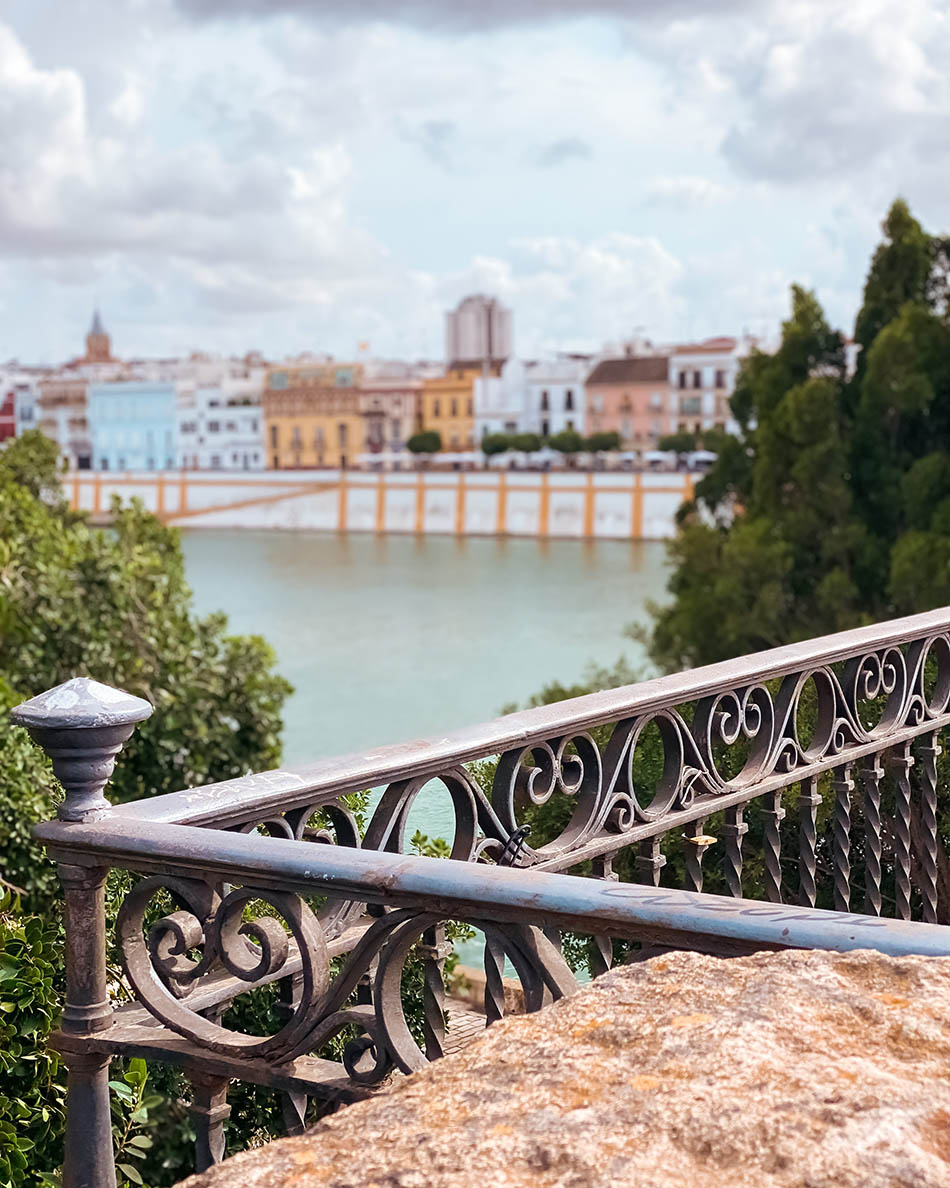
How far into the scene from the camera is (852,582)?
678 inches

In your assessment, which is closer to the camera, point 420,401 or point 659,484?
point 659,484

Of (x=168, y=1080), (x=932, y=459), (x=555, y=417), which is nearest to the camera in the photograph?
(x=168, y=1080)

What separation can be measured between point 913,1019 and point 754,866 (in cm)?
349

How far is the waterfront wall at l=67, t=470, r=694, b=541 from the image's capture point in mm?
63406

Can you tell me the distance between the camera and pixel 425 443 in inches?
3019

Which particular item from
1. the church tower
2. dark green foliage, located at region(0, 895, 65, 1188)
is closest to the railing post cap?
dark green foliage, located at region(0, 895, 65, 1188)


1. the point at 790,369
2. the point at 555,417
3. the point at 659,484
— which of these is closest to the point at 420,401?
the point at 555,417

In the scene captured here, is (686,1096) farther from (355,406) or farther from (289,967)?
(355,406)

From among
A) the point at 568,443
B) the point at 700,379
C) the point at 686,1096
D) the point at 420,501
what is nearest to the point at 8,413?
the point at 420,501

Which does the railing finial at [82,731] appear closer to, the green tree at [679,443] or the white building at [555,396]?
the green tree at [679,443]

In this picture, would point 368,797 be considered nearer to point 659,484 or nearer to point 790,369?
point 790,369

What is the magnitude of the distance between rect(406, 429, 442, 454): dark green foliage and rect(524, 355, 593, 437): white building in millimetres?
4892

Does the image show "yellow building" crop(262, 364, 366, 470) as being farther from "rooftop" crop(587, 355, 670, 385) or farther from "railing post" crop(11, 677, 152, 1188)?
"railing post" crop(11, 677, 152, 1188)

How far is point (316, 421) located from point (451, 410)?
7153 mm
